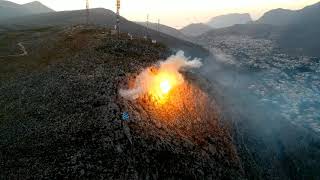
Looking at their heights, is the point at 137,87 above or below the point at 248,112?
above

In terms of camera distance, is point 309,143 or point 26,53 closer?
point 26,53

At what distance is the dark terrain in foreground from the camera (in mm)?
52719

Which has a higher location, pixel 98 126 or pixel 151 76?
pixel 151 76

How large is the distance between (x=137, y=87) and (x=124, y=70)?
739 centimetres

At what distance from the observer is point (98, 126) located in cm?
A: 5888

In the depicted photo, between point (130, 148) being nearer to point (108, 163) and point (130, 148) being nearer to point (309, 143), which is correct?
point (108, 163)

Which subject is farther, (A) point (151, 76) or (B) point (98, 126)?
(A) point (151, 76)

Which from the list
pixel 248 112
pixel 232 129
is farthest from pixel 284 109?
pixel 232 129

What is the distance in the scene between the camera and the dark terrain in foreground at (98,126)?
52719 mm

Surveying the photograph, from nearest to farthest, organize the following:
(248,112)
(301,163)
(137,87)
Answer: (137,87), (301,163), (248,112)

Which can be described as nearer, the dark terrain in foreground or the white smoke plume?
the dark terrain in foreground

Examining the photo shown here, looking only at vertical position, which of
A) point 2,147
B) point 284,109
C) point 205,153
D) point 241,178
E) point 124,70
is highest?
point 124,70

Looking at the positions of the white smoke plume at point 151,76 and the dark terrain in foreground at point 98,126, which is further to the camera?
the white smoke plume at point 151,76

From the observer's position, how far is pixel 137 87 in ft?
235
